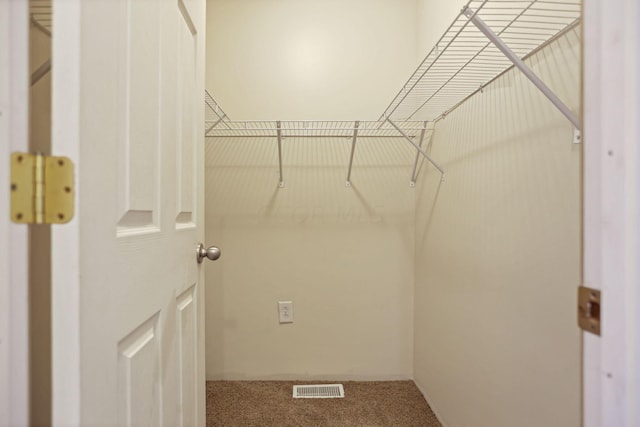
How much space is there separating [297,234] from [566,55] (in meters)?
1.44

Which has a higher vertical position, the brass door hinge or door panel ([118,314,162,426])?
the brass door hinge

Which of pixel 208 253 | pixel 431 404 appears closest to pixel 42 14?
pixel 208 253

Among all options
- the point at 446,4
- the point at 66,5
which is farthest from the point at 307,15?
the point at 66,5

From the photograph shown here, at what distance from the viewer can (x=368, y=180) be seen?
1970mm

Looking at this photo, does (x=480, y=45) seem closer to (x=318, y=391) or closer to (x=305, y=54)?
(x=305, y=54)

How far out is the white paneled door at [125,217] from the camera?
42cm

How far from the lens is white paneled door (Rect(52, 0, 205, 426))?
0.42m

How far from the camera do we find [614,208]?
46 cm

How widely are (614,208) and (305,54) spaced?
1.80 m

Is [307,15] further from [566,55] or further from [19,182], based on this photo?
[19,182]

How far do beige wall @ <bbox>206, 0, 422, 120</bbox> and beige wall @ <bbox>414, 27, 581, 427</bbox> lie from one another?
24.3 inches

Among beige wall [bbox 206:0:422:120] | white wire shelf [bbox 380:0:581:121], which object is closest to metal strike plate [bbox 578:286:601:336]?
white wire shelf [bbox 380:0:581:121]

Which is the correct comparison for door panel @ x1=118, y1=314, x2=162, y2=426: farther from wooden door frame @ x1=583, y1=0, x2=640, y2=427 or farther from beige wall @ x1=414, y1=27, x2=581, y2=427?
beige wall @ x1=414, y1=27, x2=581, y2=427

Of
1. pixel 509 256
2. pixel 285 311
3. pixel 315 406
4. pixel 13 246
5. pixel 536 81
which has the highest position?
pixel 536 81
